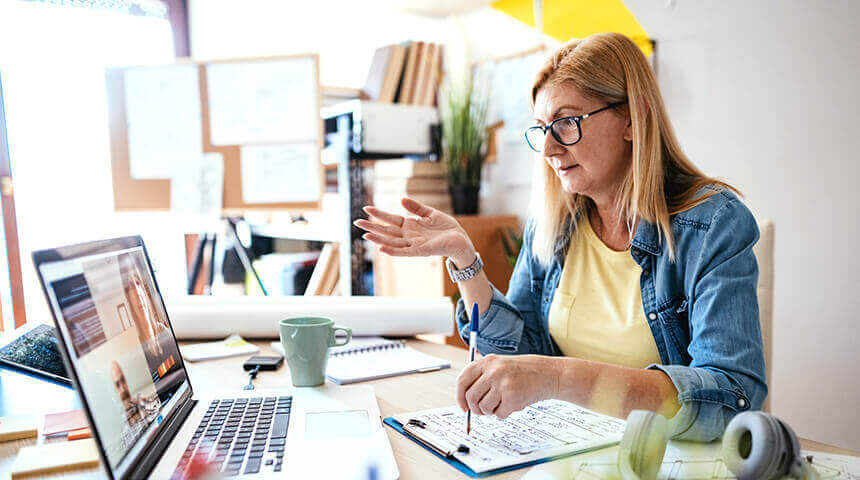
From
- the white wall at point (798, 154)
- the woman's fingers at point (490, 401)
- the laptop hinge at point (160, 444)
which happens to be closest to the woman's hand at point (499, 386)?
the woman's fingers at point (490, 401)

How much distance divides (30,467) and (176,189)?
1.83 metres

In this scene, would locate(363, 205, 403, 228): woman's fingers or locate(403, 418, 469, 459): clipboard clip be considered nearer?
locate(403, 418, 469, 459): clipboard clip

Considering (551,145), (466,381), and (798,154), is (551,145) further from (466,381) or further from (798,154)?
(798,154)

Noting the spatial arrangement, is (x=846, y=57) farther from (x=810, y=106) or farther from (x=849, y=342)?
(x=849, y=342)

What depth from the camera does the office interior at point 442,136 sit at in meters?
1.76

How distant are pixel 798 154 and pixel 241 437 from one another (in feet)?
6.07

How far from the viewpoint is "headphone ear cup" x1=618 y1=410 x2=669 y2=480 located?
0.50m

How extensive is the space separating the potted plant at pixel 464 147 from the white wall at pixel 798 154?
0.97 metres

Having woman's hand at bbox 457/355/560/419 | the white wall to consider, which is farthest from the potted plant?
woman's hand at bbox 457/355/560/419

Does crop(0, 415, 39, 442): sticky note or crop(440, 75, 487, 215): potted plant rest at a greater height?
crop(440, 75, 487, 215): potted plant

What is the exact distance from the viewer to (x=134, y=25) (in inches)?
112

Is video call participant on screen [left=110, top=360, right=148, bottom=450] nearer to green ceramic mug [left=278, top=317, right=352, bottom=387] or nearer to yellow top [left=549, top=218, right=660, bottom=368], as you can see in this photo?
green ceramic mug [left=278, top=317, right=352, bottom=387]

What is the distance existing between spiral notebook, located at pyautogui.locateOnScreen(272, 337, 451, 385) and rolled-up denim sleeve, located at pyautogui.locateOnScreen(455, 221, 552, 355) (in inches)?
4.1

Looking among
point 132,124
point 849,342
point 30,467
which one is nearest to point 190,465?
point 30,467
